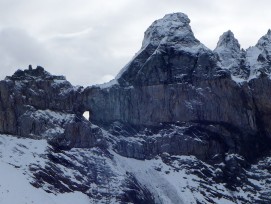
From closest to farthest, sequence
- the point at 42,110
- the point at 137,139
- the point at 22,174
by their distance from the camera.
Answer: the point at 22,174, the point at 42,110, the point at 137,139

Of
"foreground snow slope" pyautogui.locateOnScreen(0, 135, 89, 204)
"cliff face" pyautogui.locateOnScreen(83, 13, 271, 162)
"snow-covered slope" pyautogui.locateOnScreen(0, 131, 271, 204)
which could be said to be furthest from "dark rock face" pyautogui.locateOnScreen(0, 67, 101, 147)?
"cliff face" pyautogui.locateOnScreen(83, 13, 271, 162)

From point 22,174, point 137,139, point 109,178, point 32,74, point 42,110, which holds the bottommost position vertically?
point 109,178

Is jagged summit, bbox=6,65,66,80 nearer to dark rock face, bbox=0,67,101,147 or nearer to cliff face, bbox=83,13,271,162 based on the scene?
dark rock face, bbox=0,67,101,147

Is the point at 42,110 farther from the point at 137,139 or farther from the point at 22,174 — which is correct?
the point at 22,174

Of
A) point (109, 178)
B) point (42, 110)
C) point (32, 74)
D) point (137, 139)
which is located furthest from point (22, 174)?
point (137, 139)

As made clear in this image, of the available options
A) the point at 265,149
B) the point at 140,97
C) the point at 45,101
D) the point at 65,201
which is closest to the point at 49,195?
Result: the point at 65,201

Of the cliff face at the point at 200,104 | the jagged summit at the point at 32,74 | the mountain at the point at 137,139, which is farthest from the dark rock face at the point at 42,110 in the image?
the cliff face at the point at 200,104

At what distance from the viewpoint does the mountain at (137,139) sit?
17250 centimetres

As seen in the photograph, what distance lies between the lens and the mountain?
566 feet

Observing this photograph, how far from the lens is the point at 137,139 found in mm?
192625

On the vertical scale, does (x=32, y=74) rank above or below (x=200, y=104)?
above

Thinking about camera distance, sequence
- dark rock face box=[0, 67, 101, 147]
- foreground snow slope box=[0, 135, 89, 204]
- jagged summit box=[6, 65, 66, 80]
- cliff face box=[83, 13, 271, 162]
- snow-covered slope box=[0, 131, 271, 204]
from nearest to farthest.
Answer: foreground snow slope box=[0, 135, 89, 204], snow-covered slope box=[0, 131, 271, 204], dark rock face box=[0, 67, 101, 147], jagged summit box=[6, 65, 66, 80], cliff face box=[83, 13, 271, 162]

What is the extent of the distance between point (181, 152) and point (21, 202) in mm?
48193

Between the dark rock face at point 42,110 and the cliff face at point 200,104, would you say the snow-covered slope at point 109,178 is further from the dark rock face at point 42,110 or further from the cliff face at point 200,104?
the cliff face at point 200,104
